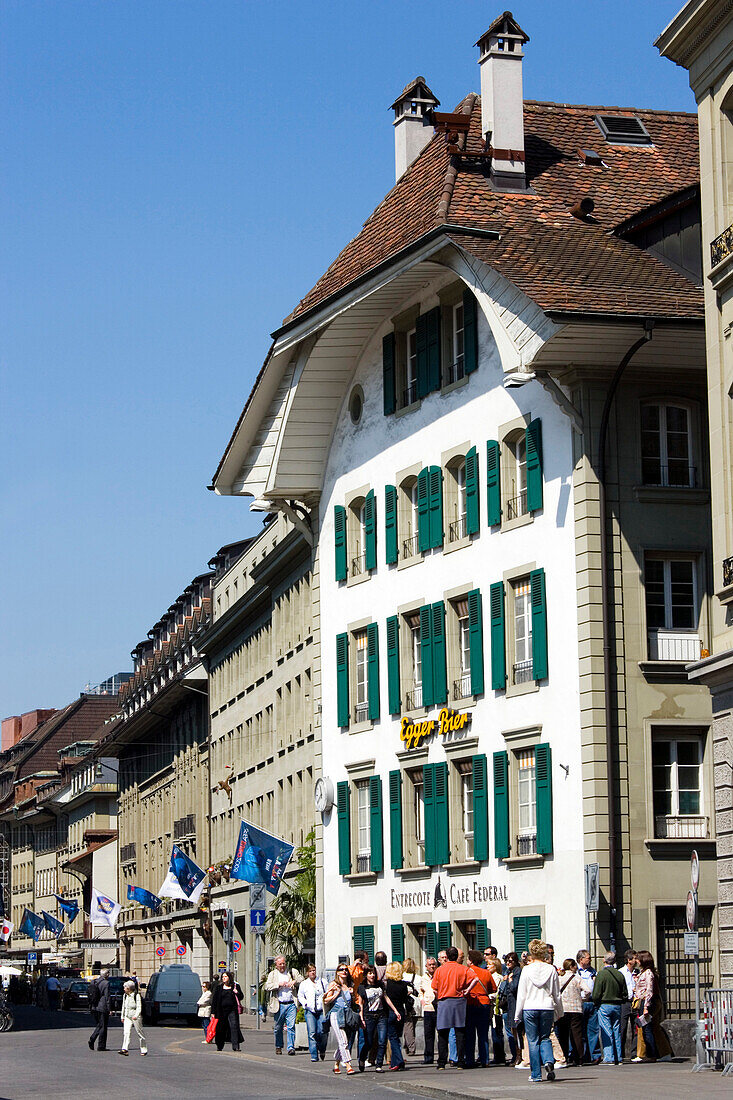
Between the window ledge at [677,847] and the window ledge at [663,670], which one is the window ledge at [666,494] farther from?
the window ledge at [677,847]

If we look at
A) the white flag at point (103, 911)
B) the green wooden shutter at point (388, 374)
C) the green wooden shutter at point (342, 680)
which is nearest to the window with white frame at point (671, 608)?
the green wooden shutter at point (388, 374)

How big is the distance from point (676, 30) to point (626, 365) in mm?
7236

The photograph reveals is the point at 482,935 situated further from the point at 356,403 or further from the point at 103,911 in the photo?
the point at 103,911

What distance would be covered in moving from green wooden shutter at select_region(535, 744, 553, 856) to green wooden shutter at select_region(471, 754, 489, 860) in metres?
2.00

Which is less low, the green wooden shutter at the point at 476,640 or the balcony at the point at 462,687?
the green wooden shutter at the point at 476,640

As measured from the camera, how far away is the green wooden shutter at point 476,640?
38.0m

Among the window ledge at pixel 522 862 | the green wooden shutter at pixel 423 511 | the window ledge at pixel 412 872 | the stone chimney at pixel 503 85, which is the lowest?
the window ledge at pixel 412 872

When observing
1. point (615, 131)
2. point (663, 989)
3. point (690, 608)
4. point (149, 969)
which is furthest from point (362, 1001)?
point (149, 969)

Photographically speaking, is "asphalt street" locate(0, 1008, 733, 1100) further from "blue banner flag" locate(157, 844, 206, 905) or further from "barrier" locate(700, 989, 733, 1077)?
"blue banner flag" locate(157, 844, 206, 905)

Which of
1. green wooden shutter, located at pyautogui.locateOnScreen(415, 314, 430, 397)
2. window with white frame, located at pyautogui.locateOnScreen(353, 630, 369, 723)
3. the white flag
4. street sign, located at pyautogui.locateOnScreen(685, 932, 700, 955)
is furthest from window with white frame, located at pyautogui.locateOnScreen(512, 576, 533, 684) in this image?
the white flag

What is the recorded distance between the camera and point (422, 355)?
4134 cm

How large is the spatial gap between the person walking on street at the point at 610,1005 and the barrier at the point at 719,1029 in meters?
1.91

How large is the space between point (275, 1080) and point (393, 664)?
15.3m

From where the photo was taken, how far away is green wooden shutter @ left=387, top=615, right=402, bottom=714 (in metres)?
41.1
